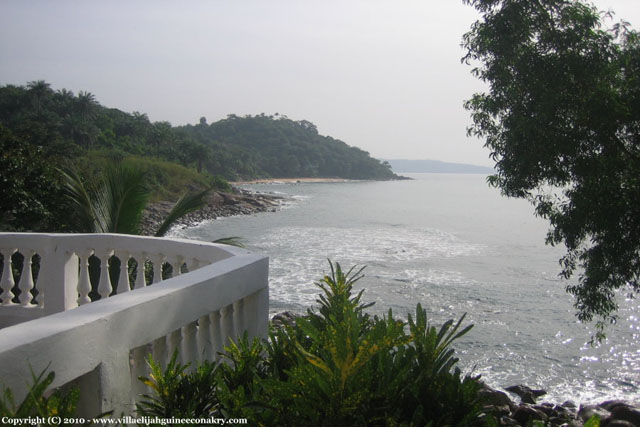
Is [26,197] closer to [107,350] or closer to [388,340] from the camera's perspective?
[107,350]

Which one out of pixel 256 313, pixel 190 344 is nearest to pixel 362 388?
pixel 190 344

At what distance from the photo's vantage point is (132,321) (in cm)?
202

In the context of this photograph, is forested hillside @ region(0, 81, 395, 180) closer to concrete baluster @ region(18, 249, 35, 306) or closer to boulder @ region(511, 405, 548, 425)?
concrete baluster @ region(18, 249, 35, 306)

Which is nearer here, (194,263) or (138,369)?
(138,369)

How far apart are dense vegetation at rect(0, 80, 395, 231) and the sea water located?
642cm

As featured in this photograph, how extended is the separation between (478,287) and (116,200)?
589 inches

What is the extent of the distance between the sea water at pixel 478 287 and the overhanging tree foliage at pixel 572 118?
110 inches

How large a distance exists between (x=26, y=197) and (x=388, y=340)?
8.21 metres

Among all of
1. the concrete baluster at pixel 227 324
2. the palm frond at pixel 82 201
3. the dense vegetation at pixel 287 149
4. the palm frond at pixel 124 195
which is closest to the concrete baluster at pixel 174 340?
the concrete baluster at pixel 227 324

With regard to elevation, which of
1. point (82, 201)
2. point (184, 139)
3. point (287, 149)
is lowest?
point (82, 201)

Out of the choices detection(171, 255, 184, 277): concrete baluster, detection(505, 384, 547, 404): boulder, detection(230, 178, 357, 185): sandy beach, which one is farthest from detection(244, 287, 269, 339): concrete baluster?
detection(230, 178, 357, 185): sandy beach

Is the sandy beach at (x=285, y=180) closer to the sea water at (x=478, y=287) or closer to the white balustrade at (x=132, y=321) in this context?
the sea water at (x=478, y=287)

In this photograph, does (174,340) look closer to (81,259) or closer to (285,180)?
(81,259)

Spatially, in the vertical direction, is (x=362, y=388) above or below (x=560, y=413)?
above
